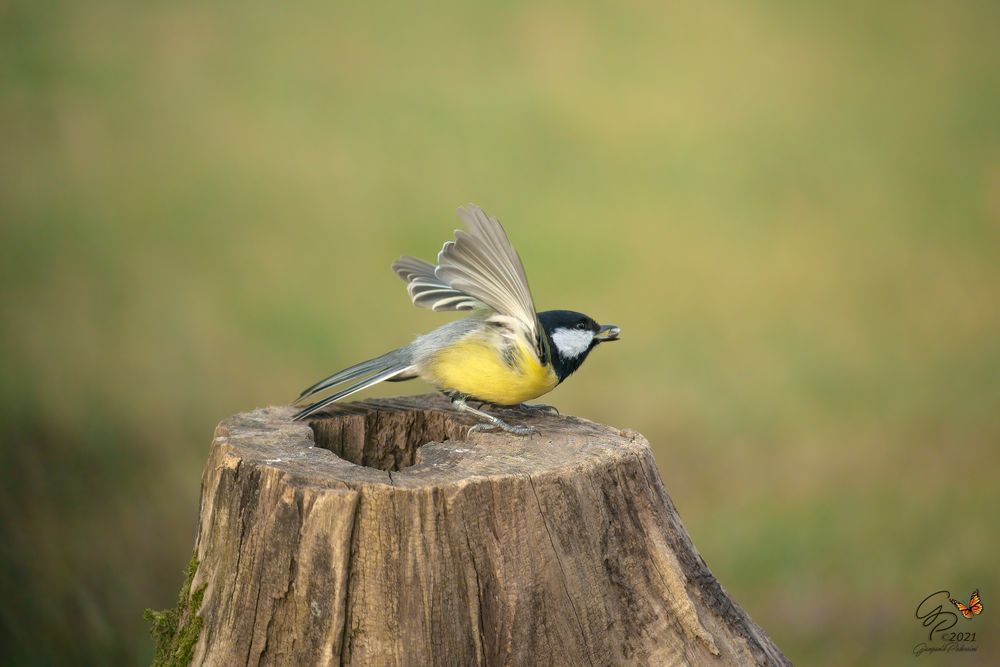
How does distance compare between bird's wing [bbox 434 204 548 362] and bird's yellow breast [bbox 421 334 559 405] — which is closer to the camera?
bird's wing [bbox 434 204 548 362]

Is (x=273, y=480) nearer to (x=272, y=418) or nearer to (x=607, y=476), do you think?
(x=272, y=418)

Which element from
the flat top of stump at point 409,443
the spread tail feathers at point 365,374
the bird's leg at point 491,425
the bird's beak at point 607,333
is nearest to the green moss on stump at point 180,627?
the flat top of stump at point 409,443

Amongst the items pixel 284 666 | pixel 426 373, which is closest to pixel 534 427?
pixel 426 373

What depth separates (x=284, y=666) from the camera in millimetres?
1880

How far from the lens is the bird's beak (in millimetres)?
2447

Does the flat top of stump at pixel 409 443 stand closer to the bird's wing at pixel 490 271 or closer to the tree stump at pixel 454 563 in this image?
the tree stump at pixel 454 563

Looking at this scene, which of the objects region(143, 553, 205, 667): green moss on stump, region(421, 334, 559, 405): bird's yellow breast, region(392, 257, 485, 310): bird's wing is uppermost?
region(392, 257, 485, 310): bird's wing

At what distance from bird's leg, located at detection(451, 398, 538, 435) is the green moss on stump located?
64cm

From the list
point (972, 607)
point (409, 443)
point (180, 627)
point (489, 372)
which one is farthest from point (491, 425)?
point (972, 607)

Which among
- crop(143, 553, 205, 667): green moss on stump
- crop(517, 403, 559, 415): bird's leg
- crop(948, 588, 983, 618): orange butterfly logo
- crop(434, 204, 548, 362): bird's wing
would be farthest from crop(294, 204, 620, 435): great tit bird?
crop(948, 588, 983, 618): orange butterfly logo

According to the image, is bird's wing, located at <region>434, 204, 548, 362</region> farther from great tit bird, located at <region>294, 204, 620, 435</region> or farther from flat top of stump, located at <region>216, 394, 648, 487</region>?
flat top of stump, located at <region>216, 394, 648, 487</region>

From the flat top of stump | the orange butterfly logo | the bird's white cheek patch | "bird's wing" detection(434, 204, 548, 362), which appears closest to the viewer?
the flat top of stump

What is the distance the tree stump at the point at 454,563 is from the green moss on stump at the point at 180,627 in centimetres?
2

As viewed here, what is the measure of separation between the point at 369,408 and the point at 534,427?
0.41 meters
